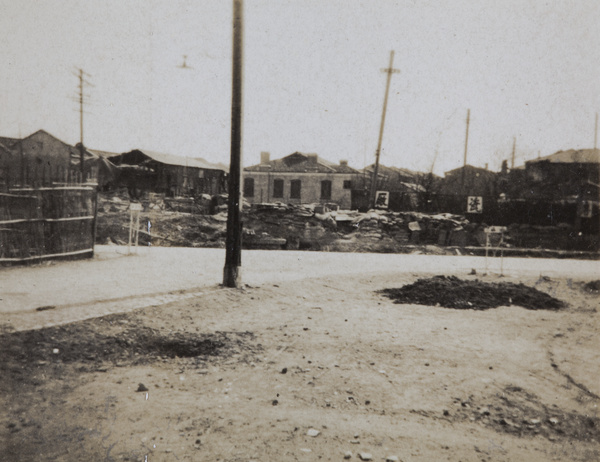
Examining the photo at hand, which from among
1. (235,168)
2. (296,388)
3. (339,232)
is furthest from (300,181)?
(296,388)

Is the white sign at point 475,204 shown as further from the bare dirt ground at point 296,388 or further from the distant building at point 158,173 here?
the distant building at point 158,173

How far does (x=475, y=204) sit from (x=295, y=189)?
717 inches

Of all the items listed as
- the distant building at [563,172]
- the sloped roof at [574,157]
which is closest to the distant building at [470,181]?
the distant building at [563,172]

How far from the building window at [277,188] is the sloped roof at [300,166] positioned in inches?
44.8

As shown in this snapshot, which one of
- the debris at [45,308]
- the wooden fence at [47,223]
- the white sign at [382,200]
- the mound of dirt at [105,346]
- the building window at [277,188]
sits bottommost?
the mound of dirt at [105,346]

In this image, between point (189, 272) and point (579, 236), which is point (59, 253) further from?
point (579, 236)

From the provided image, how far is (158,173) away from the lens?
38000 millimetres

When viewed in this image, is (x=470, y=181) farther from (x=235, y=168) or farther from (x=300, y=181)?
(x=235, y=168)

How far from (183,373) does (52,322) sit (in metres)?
1.92

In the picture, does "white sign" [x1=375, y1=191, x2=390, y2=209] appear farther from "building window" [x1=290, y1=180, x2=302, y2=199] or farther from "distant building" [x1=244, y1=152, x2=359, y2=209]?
"building window" [x1=290, y1=180, x2=302, y2=199]

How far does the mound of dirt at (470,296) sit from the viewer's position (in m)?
6.89

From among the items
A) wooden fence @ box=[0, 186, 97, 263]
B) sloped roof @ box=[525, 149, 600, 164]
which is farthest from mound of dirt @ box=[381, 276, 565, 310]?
sloped roof @ box=[525, 149, 600, 164]

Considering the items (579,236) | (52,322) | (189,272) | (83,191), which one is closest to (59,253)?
(83,191)

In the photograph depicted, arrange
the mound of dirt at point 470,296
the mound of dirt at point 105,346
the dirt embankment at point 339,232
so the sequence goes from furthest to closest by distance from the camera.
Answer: the dirt embankment at point 339,232 < the mound of dirt at point 470,296 < the mound of dirt at point 105,346
